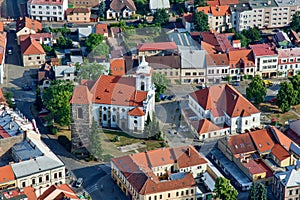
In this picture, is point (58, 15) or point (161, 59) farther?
point (58, 15)

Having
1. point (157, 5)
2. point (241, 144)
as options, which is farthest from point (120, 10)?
point (241, 144)

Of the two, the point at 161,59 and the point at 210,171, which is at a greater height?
the point at 161,59

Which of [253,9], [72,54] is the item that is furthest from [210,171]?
[253,9]

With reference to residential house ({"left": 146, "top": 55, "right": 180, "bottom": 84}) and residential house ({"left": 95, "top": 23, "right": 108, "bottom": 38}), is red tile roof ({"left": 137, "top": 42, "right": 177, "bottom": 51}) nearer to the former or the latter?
residential house ({"left": 146, "top": 55, "right": 180, "bottom": 84})

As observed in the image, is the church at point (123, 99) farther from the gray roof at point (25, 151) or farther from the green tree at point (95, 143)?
the gray roof at point (25, 151)

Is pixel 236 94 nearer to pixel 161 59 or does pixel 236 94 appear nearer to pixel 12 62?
pixel 161 59

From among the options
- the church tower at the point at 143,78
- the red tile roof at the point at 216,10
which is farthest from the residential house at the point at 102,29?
the church tower at the point at 143,78

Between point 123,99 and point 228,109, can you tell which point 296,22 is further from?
point 123,99
